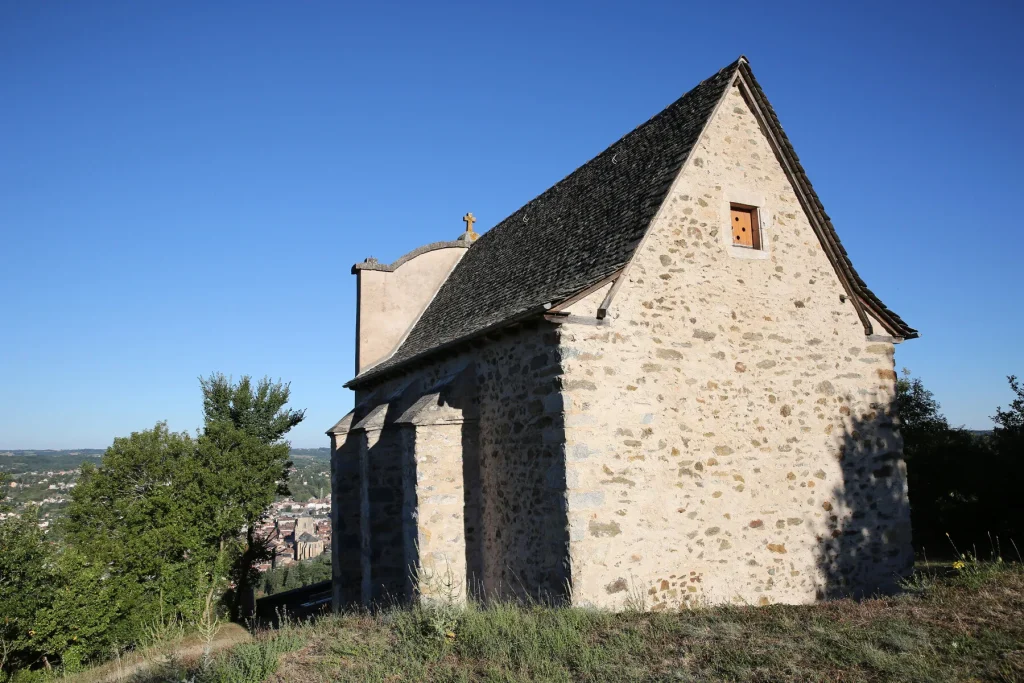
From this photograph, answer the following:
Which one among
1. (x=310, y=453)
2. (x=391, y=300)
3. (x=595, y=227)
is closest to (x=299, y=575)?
(x=391, y=300)

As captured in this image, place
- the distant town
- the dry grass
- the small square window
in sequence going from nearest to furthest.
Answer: the dry grass < the small square window < the distant town

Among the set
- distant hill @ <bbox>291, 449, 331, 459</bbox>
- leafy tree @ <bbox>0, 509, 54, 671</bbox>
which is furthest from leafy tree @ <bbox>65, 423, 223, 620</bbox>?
distant hill @ <bbox>291, 449, 331, 459</bbox>

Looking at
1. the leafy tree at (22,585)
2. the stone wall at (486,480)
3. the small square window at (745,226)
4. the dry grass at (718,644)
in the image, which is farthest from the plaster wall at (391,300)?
the small square window at (745,226)

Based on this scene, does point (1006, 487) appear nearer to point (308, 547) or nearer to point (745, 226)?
point (745, 226)

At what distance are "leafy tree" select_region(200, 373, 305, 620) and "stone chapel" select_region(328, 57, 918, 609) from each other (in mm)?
13319

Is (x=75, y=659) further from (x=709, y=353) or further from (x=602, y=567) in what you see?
(x=709, y=353)

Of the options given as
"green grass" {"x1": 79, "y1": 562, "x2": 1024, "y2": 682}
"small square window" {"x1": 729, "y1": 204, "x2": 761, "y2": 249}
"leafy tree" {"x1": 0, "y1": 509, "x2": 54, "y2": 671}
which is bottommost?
"leafy tree" {"x1": 0, "y1": 509, "x2": 54, "y2": 671}

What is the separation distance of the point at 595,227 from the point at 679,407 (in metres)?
3.23

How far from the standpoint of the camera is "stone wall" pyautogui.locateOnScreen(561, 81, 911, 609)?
782 cm

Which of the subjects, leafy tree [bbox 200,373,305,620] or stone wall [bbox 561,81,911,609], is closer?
stone wall [bbox 561,81,911,609]

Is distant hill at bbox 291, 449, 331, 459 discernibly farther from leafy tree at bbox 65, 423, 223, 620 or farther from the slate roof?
the slate roof

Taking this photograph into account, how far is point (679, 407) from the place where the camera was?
8352mm

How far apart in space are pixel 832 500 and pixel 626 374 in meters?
3.72

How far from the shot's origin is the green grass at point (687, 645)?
16.4ft
